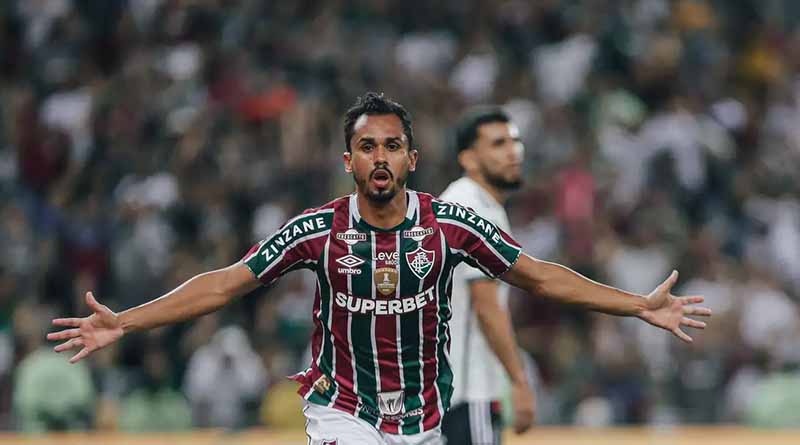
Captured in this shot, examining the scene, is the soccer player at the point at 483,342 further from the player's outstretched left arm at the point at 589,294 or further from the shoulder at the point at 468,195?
the player's outstretched left arm at the point at 589,294

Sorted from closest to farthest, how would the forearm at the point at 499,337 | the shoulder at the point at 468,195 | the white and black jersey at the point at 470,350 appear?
the forearm at the point at 499,337 < the white and black jersey at the point at 470,350 < the shoulder at the point at 468,195

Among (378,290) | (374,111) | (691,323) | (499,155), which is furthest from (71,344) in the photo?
(499,155)

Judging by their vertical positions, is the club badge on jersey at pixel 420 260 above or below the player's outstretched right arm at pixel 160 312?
above

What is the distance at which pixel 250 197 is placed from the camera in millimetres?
13000

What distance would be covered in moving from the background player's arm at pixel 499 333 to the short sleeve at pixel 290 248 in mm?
1338

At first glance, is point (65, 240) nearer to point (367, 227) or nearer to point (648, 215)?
point (648, 215)

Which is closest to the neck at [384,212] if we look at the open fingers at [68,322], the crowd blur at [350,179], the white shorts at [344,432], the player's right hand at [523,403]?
the white shorts at [344,432]

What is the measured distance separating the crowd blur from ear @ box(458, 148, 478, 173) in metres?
4.29

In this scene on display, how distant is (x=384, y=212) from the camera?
5.75m

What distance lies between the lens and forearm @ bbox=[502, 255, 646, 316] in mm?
5867

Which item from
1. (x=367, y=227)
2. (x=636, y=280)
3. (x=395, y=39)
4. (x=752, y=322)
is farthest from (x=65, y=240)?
(x=367, y=227)

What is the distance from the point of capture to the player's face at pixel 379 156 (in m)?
5.59

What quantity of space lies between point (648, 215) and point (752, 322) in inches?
49.1

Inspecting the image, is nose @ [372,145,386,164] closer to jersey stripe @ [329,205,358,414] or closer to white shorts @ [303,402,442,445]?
jersey stripe @ [329,205,358,414]
